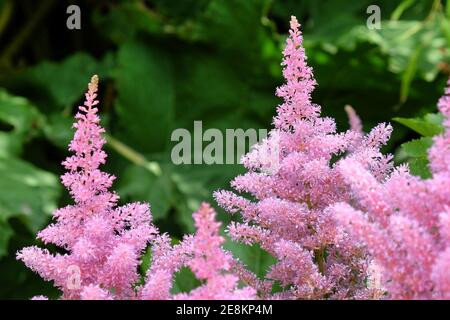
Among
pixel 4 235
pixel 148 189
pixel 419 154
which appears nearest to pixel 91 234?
pixel 419 154

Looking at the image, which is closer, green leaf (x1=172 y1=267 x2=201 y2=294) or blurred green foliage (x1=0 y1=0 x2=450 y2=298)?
green leaf (x1=172 y1=267 x2=201 y2=294)

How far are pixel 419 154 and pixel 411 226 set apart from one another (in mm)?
199

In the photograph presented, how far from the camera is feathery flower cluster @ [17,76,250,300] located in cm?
46

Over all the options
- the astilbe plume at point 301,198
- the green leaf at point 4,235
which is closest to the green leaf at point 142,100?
the green leaf at point 4,235

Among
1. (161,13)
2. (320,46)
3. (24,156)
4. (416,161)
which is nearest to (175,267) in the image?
(416,161)

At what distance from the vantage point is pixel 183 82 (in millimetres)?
2625

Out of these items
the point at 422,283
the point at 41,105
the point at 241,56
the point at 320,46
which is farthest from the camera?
the point at 41,105

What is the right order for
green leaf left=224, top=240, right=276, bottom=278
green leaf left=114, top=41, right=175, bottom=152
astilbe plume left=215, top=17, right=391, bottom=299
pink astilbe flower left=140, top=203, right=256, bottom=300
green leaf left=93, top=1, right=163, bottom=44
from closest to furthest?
1. pink astilbe flower left=140, top=203, right=256, bottom=300
2. astilbe plume left=215, top=17, right=391, bottom=299
3. green leaf left=224, top=240, right=276, bottom=278
4. green leaf left=114, top=41, right=175, bottom=152
5. green leaf left=93, top=1, right=163, bottom=44

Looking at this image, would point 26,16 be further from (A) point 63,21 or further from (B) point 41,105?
(B) point 41,105

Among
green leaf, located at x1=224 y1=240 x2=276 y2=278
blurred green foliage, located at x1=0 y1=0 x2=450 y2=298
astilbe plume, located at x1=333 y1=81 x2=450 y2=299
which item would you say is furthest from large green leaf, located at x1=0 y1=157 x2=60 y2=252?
astilbe plume, located at x1=333 y1=81 x2=450 y2=299

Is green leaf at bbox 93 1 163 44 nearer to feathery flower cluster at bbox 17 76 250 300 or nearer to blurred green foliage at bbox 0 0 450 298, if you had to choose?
blurred green foliage at bbox 0 0 450 298

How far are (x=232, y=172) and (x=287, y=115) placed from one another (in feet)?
6.22

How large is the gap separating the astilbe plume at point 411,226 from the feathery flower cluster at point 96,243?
8 cm

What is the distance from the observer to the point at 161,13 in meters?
2.87
